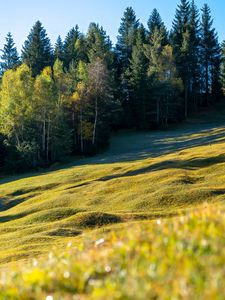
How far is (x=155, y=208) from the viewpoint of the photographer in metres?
41.2

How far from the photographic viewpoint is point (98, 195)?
4919 centimetres

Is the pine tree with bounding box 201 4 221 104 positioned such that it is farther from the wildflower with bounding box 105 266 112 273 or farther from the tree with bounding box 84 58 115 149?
the wildflower with bounding box 105 266 112 273

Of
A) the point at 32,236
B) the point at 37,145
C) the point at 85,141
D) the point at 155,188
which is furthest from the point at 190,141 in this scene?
the point at 32,236

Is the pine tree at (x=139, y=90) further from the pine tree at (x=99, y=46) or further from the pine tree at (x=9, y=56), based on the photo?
the pine tree at (x=9, y=56)

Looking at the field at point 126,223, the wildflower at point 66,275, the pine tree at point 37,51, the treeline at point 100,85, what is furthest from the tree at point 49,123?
the wildflower at point 66,275

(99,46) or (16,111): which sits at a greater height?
(99,46)

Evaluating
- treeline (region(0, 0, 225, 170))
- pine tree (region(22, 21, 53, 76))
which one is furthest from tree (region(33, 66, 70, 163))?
pine tree (region(22, 21, 53, 76))

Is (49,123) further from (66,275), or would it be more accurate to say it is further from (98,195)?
(66,275)

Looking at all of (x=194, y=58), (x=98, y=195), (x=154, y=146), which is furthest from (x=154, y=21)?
(x=98, y=195)

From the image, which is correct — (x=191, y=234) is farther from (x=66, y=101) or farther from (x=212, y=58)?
(x=212, y=58)

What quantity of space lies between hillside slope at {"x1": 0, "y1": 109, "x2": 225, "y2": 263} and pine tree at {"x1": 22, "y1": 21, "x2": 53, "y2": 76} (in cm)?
5710

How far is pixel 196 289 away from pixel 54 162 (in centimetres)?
7696

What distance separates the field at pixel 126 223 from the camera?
609 centimetres

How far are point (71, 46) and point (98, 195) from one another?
310 feet
